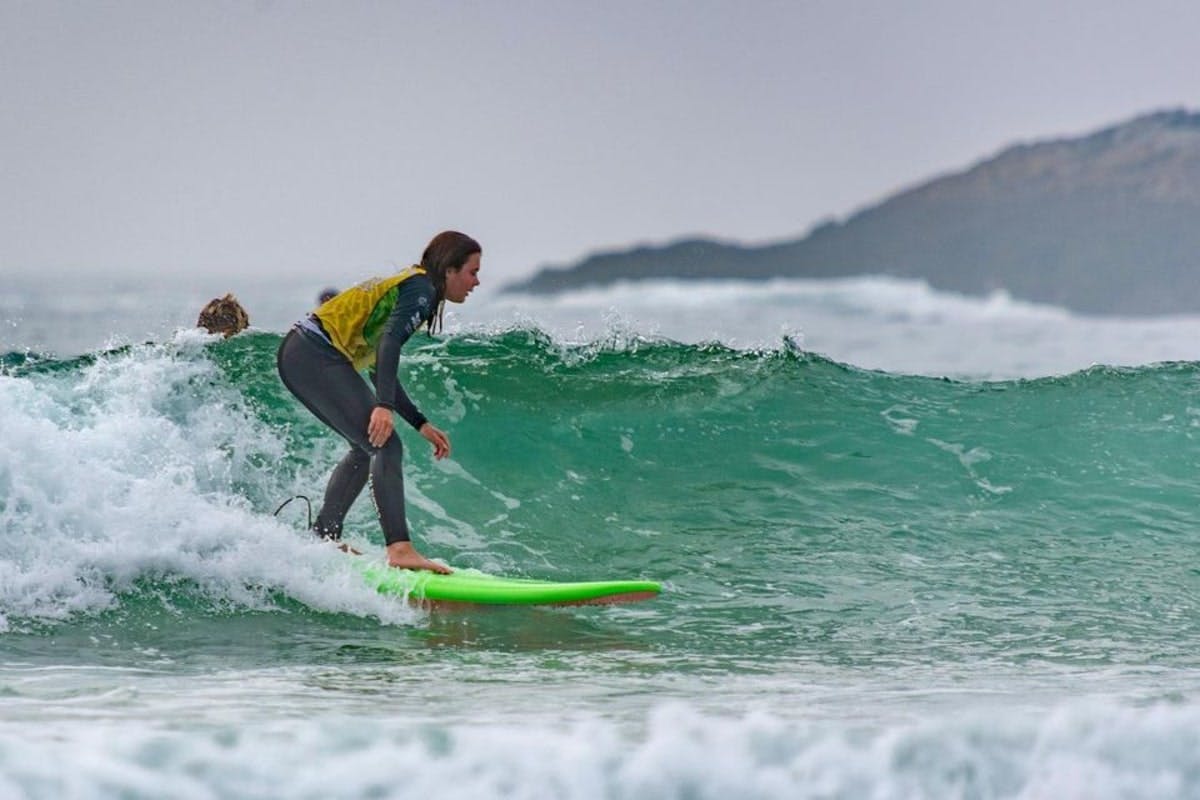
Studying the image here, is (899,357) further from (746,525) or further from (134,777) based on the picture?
(134,777)

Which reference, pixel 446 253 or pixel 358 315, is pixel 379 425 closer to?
pixel 358 315

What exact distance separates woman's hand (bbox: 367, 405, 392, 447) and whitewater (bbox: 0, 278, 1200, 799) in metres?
0.65

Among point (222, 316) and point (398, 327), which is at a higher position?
point (222, 316)

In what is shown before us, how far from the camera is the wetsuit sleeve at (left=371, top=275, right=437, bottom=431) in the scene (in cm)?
588

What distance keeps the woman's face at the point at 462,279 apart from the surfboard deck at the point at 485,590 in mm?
1109

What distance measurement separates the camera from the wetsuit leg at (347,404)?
5969mm

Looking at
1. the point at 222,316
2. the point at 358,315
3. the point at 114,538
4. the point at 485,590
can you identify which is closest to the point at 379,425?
the point at 358,315

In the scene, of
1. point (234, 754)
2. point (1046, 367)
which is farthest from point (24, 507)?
point (1046, 367)

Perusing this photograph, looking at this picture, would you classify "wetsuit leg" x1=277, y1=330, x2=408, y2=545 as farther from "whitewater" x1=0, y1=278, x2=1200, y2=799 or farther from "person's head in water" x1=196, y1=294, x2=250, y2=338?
"person's head in water" x1=196, y1=294, x2=250, y2=338

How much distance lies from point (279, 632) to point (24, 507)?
4.44 ft

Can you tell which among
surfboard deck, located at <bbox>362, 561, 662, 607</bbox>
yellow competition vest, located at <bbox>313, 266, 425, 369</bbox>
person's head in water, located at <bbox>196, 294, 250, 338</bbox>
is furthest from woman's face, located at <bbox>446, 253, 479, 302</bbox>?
person's head in water, located at <bbox>196, 294, 250, 338</bbox>

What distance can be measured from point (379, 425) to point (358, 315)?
508 millimetres

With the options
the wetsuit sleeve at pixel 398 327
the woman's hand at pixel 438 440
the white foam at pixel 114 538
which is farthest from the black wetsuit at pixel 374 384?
the white foam at pixel 114 538

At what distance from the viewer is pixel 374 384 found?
5.98 metres
